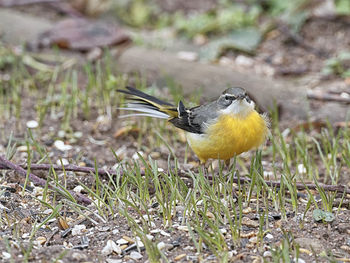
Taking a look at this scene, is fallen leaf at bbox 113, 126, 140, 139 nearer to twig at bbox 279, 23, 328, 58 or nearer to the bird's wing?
the bird's wing

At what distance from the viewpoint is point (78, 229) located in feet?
13.2

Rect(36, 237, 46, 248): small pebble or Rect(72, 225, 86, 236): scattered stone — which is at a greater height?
Rect(72, 225, 86, 236): scattered stone

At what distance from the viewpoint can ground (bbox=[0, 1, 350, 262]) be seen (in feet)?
11.9

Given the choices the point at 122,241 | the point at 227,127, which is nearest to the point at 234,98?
the point at 227,127

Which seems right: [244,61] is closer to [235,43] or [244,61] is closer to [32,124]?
[235,43]

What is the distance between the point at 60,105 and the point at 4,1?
3788 millimetres

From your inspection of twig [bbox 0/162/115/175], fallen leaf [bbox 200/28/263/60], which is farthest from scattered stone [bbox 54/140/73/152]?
fallen leaf [bbox 200/28/263/60]

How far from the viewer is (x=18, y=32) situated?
8352 mm

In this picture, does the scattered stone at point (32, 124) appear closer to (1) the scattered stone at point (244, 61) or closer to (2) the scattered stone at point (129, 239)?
(2) the scattered stone at point (129, 239)

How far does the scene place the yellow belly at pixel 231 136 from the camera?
181 inches

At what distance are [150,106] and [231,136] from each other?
1163 millimetres

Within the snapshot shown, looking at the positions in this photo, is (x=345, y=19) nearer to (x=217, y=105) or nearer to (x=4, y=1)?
(x=217, y=105)

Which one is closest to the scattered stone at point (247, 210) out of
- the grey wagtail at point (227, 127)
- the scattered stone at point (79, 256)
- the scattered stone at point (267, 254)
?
the grey wagtail at point (227, 127)

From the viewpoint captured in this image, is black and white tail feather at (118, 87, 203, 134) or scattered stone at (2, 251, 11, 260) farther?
black and white tail feather at (118, 87, 203, 134)
